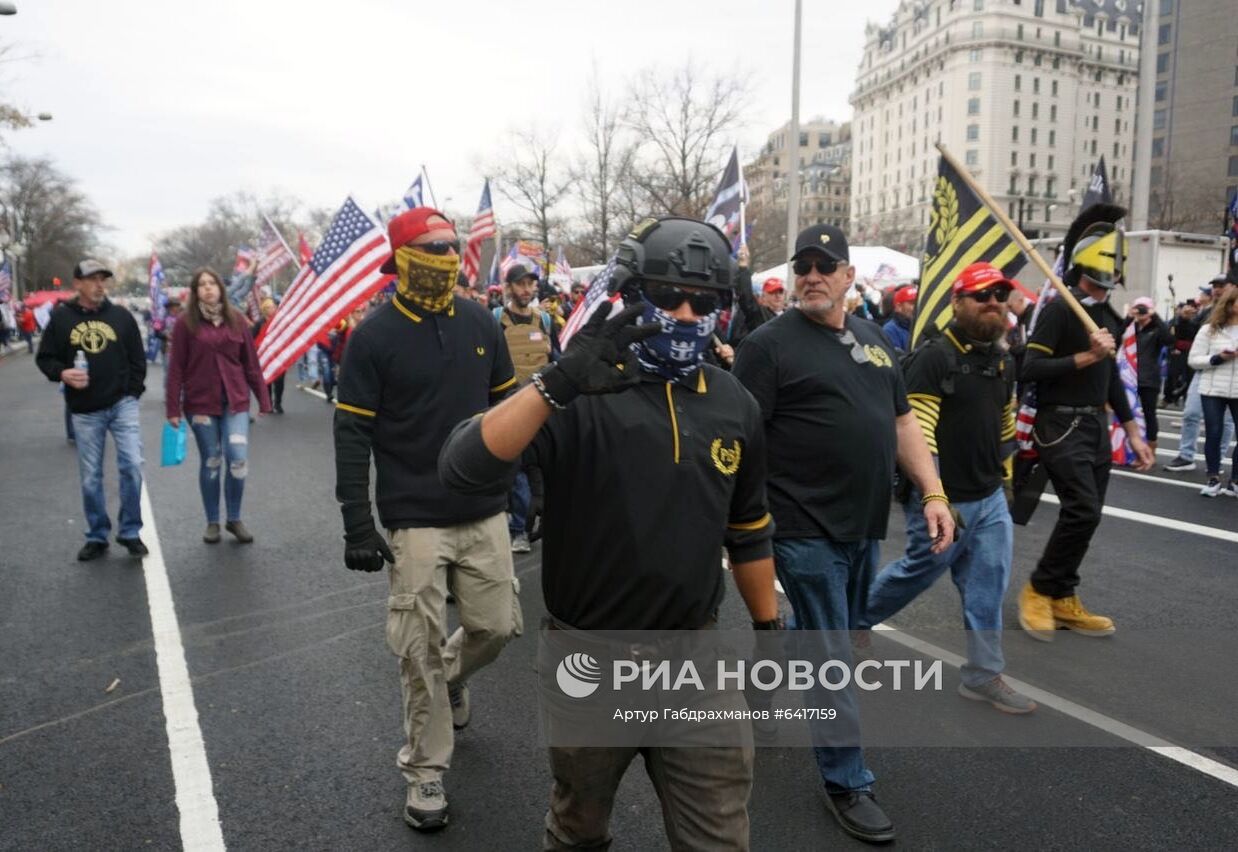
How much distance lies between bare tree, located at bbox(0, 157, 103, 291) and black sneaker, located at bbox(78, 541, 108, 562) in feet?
240

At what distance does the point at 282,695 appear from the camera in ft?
14.5

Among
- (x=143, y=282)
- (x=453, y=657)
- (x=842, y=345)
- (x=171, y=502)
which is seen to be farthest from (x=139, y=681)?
(x=143, y=282)

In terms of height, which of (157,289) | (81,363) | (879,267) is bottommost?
(81,363)

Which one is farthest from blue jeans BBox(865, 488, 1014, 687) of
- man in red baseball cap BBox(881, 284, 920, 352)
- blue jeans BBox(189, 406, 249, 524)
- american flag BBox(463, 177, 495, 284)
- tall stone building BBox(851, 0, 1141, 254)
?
tall stone building BBox(851, 0, 1141, 254)

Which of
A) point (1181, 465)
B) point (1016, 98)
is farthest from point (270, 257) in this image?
point (1016, 98)

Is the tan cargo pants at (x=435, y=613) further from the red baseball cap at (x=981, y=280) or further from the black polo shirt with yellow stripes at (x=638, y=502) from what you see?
the red baseball cap at (x=981, y=280)

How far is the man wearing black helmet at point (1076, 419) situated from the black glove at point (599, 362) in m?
3.89

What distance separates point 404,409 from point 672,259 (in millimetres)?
1639

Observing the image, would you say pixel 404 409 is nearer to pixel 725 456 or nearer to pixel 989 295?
pixel 725 456

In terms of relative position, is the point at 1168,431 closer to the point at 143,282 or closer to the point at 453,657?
the point at 453,657

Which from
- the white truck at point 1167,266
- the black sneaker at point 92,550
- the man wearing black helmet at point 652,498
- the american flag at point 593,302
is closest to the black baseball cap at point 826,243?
the american flag at point 593,302

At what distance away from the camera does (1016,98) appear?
111 meters

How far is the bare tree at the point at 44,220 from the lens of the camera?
70.7 m

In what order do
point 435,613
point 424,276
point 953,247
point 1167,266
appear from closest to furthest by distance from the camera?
point 435,613 → point 424,276 → point 953,247 → point 1167,266
